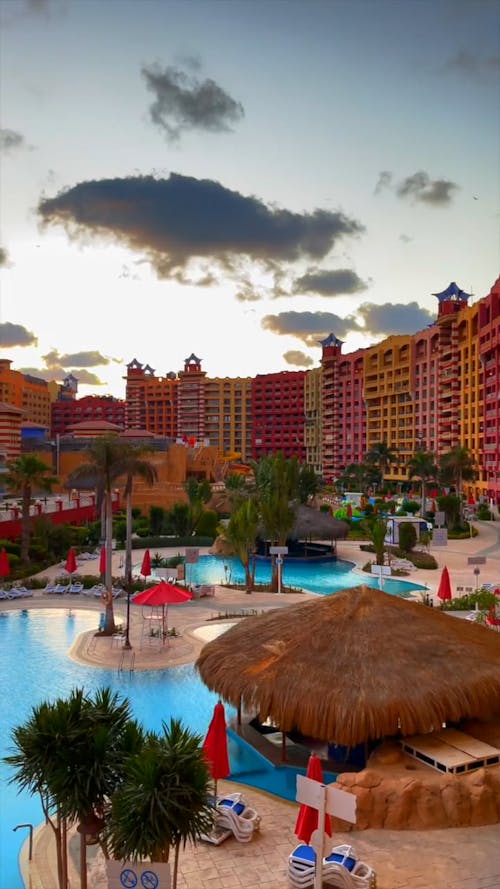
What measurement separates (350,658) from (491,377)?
6958 cm

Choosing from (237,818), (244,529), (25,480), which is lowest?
(237,818)

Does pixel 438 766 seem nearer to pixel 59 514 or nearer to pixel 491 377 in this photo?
pixel 59 514

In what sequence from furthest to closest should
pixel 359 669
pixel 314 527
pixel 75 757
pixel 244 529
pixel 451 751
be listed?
pixel 314 527 < pixel 244 529 < pixel 359 669 < pixel 451 751 < pixel 75 757

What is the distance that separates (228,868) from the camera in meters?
10.8

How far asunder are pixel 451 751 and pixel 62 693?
10.8 metres

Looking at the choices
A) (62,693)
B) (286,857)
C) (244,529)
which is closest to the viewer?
(286,857)

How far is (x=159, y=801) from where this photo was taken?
8.20 meters

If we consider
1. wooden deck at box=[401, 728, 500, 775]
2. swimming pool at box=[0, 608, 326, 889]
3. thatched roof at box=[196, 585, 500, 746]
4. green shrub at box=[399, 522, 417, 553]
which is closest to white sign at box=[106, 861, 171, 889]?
swimming pool at box=[0, 608, 326, 889]

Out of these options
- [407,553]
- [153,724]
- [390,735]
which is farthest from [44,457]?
[390,735]

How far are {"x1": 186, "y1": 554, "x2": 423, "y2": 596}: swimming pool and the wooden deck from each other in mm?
19766

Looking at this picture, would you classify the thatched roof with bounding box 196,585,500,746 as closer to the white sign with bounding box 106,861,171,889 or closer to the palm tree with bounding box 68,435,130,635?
the white sign with bounding box 106,861,171,889

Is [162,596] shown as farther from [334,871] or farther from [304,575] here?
[304,575]

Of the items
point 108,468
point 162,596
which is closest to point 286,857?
point 162,596

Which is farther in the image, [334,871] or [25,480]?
[25,480]
